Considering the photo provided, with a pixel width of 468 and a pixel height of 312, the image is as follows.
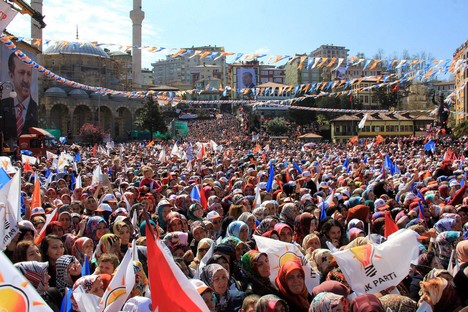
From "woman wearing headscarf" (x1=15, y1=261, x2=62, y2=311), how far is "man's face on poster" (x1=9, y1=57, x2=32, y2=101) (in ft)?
139

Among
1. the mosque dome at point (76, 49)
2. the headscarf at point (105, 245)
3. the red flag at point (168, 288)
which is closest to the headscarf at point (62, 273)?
the headscarf at point (105, 245)

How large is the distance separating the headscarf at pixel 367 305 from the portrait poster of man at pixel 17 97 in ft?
129

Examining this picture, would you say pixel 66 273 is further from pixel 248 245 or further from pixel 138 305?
pixel 248 245

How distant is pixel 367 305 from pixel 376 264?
873mm

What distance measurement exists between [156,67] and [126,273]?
6104 inches

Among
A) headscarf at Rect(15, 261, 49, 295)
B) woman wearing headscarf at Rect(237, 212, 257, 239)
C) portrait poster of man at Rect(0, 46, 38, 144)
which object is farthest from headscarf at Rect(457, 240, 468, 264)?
portrait poster of man at Rect(0, 46, 38, 144)

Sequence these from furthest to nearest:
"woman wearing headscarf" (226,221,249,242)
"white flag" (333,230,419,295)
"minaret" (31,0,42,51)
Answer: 1. "minaret" (31,0,42,51)
2. "woman wearing headscarf" (226,221,249,242)
3. "white flag" (333,230,419,295)

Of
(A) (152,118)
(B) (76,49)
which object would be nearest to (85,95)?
(B) (76,49)

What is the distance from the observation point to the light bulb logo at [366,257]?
422 cm

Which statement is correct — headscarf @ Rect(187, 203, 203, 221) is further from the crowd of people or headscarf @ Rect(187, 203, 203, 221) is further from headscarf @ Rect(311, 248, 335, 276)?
headscarf @ Rect(311, 248, 335, 276)

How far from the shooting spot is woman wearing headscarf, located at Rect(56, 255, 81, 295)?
15.5 feet

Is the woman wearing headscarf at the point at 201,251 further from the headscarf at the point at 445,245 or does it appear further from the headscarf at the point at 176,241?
the headscarf at the point at 445,245

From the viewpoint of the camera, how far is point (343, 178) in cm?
1180

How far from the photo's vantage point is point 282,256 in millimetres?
4824
